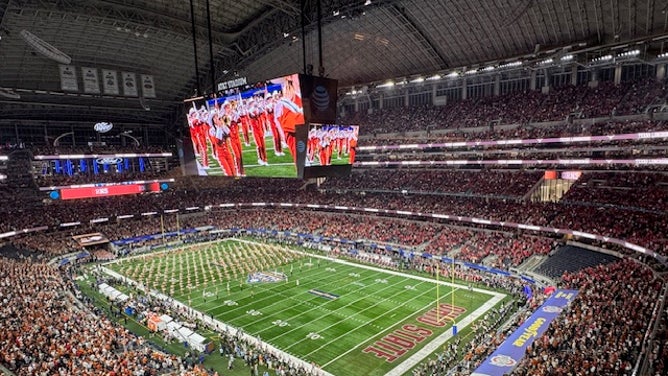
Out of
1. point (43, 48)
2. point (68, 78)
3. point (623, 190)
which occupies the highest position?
point (43, 48)

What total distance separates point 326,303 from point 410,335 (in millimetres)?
8155

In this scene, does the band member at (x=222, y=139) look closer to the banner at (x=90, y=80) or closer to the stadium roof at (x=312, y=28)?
the stadium roof at (x=312, y=28)

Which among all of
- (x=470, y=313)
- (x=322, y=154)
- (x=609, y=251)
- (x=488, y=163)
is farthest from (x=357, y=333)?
(x=488, y=163)

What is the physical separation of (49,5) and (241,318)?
3144 centimetres

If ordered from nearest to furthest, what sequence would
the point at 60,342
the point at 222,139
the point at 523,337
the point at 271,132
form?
the point at 60,342 → the point at 523,337 → the point at 271,132 → the point at 222,139

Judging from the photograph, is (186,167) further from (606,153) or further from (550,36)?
(606,153)

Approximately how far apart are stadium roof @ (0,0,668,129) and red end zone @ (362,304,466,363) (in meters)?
24.9

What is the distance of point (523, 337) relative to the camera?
72.6 ft

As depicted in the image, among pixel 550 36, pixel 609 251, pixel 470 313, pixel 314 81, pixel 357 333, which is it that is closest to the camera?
pixel 314 81

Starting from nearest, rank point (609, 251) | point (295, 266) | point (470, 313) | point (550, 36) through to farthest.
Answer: point (470, 313) < point (609, 251) < point (550, 36) < point (295, 266)

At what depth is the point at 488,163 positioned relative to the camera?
49.0 meters

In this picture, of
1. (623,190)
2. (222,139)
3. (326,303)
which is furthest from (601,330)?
(222,139)

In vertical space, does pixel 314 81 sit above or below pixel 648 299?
above

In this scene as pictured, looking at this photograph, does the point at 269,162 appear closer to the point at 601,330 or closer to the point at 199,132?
the point at 199,132
